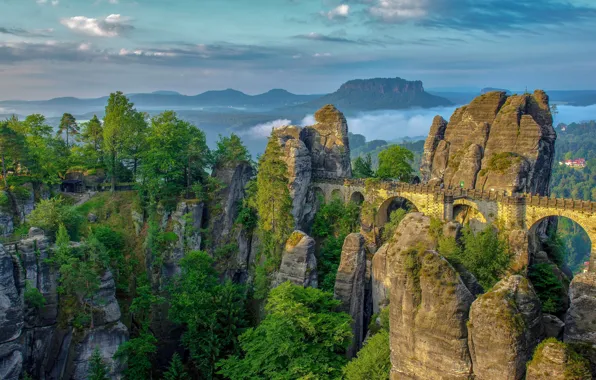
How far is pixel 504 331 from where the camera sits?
17.1 metres

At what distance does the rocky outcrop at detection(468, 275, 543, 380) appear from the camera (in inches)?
675

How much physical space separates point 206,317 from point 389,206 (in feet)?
70.2

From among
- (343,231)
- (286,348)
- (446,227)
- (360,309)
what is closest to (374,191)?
(343,231)

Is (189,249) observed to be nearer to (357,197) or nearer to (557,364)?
(357,197)

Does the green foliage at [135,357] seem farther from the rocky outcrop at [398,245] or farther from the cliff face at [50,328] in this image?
the rocky outcrop at [398,245]

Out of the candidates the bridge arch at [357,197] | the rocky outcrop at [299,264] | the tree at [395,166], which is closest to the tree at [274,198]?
the rocky outcrop at [299,264]

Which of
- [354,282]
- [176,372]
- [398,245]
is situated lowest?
[176,372]

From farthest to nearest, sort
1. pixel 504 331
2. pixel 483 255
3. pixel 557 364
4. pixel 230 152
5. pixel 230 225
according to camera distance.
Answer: pixel 230 152
pixel 230 225
pixel 483 255
pixel 504 331
pixel 557 364

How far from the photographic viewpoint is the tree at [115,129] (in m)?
49.8

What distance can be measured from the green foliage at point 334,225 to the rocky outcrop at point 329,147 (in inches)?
132

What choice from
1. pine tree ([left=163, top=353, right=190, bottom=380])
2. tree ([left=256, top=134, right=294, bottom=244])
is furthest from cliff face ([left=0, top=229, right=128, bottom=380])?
tree ([left=256, top=134, right=294, bottom=244])

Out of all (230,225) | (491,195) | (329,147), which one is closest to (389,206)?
(329,147)

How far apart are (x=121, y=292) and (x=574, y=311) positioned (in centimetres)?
3216

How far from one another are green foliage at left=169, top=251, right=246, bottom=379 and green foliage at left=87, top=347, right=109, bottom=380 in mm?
5941
